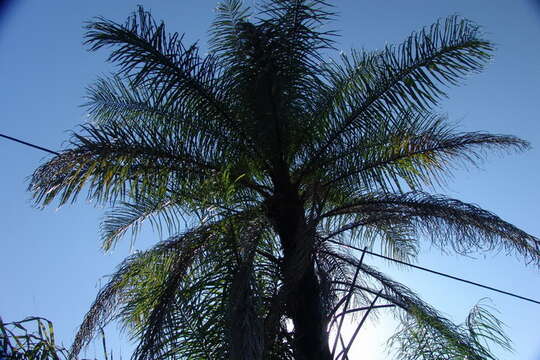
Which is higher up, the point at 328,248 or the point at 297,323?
the point at 328,248

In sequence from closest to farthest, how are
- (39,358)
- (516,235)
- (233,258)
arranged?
(39,358), (233,258), (516,235)

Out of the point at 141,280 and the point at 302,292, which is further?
the point at 141,280

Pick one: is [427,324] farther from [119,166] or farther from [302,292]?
[119,166]

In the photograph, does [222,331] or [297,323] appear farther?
[297,323]

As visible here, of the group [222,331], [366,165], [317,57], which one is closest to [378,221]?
[366,165]

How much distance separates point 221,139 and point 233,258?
160cm

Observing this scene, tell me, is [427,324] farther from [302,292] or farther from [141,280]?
[141,280]

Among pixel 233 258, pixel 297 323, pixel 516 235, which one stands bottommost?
pixel 297 323

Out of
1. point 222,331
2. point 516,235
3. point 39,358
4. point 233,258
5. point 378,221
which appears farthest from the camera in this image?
point 378,221

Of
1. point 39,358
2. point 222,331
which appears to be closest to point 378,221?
point 222,331

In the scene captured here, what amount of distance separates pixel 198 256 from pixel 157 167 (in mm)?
1073

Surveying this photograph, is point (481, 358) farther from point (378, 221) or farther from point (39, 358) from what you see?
point (39, 358)

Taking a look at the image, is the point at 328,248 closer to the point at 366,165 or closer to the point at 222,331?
the point at 366,165

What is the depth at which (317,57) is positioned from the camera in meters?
6.90
